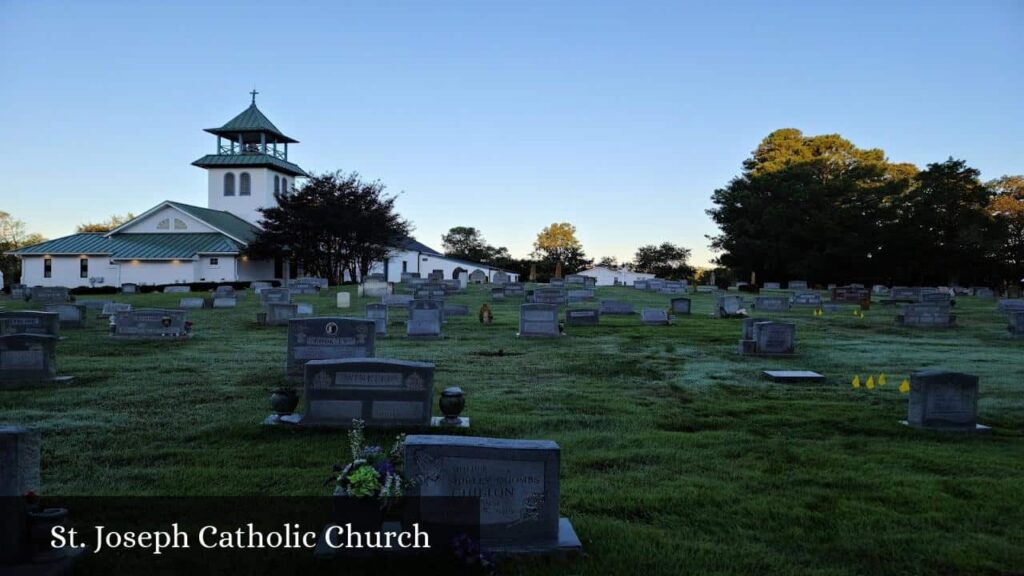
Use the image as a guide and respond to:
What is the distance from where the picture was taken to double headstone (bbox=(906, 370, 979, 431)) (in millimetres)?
10008

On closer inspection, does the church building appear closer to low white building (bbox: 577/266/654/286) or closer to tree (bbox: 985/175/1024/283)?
low white building (bbox: 577/266/654/286)

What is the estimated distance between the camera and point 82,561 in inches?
210

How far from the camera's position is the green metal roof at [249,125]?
69625 millimetres

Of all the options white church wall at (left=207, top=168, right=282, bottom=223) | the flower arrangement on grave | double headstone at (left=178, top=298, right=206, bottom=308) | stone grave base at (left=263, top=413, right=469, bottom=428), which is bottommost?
stone grave base at (left=263, top=413, right=469, bottom=428)

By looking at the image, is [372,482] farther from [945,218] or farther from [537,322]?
[945,218]

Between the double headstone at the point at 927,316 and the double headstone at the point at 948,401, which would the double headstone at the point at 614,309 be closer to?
the double headstone at the point at 927,316

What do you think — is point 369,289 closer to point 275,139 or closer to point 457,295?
point 457,295

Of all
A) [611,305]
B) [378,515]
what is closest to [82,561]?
[378,515]

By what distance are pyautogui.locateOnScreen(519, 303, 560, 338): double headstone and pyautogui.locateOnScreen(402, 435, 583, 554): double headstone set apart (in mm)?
16146

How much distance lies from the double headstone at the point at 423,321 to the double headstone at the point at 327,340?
7.79 metres

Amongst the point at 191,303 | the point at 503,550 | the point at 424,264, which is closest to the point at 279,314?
the point at 191,303

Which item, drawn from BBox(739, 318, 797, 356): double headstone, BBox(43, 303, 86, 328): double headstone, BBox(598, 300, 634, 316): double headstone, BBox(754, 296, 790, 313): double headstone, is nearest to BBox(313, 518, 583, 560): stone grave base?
BBox(739, 318, 797, 356): double headstone

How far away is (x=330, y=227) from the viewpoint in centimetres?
5569

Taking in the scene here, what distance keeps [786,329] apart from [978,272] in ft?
165
